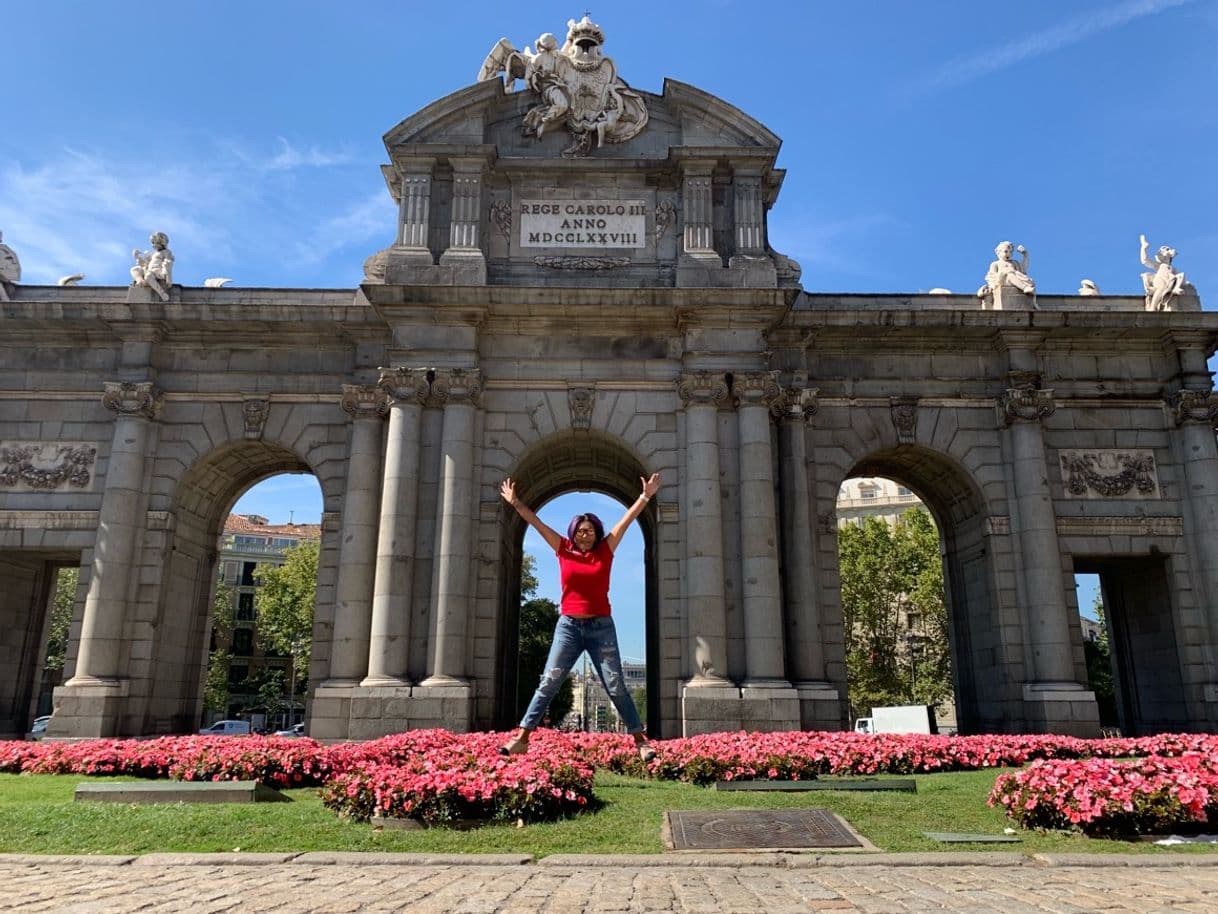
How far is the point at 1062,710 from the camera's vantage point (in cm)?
2253

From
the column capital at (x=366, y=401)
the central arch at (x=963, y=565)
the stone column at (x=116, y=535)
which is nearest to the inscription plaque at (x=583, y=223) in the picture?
the column capital at (x=366, y=401)

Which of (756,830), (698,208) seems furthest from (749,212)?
(756,830)

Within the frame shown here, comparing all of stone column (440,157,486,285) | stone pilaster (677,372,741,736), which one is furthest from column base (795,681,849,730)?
stone column (440,157,486,285)

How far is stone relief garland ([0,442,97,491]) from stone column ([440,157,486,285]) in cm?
1106

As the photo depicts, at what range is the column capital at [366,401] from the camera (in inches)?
947

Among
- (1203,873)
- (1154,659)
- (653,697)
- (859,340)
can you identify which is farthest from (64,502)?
(1154,659)

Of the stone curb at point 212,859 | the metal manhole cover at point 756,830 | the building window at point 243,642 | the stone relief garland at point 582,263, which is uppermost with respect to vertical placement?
the stone relief garland at point 582,263

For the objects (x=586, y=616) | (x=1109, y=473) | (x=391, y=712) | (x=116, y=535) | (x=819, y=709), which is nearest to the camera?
(x=586, y=616)

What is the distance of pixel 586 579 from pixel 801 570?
37.2 feet

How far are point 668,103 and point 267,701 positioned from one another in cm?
6066

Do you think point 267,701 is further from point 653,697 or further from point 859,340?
point 859,340

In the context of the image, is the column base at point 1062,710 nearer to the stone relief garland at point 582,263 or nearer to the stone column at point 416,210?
the stone relief garland at point 582,263

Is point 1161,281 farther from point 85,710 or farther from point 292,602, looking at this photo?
point 292,602

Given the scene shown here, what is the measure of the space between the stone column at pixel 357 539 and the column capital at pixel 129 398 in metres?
5.16
